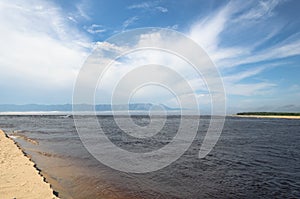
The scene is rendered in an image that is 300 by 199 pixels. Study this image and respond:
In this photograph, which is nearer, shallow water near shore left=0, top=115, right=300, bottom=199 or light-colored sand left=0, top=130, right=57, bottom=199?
light-colored sand left=0, top=130, right=57, bottom=199

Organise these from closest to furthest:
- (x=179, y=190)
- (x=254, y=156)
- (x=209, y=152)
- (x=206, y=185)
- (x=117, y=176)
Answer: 1. (x=179, y=190)
2. (x=206, y=185)
3. (x=117, y=176)
4. (x=254, y=156)
5. (x=209, y=152)

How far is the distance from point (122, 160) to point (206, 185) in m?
7.01

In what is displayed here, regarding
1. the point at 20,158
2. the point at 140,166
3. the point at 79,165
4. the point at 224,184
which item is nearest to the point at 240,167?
the point at 224,184

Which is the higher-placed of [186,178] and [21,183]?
[21,183]

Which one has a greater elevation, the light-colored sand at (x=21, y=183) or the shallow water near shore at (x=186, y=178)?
the light-colored sand at (x=21, y=183)

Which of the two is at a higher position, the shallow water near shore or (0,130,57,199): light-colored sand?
(0,130,57,199): light-colored sand

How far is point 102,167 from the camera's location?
13.8 metres

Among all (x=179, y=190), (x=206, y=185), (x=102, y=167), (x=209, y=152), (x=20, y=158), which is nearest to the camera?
(x=179, y=190)

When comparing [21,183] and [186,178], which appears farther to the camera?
[186,178]

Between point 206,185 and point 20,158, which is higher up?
point 20,158

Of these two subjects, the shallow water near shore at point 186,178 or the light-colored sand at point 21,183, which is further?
the shallow water near shore at point 186,178

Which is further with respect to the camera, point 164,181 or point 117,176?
point 117,176

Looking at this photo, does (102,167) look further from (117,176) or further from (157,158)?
(157,158)

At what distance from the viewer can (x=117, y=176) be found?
1192 cm
